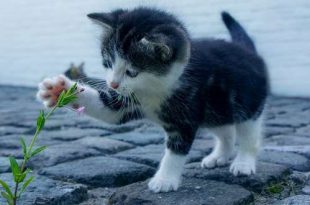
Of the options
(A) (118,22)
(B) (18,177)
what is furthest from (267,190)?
(B) (18,177)

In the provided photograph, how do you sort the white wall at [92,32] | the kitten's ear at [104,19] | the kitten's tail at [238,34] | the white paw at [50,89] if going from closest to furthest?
the white paw at [50,89] < the kitten's ear at [104,19] < the kitten's tail at [238,34] < the white wall at [92,32]

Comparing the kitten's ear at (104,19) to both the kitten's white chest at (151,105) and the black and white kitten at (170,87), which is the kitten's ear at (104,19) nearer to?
the black and white kitten at (170,87)

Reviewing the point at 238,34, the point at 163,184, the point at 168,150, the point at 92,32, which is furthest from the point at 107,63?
the point at 92,32

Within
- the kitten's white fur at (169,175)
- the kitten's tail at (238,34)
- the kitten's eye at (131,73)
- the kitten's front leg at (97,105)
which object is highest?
the kitten's tail at (238,34)

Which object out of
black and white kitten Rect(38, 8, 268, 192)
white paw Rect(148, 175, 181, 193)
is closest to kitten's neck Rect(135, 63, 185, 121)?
black and white kitten Rect(38, 8, 268, 192)

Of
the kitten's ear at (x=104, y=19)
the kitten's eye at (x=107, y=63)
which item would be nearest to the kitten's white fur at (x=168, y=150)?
the kitten's eye at (x=107, y=63)

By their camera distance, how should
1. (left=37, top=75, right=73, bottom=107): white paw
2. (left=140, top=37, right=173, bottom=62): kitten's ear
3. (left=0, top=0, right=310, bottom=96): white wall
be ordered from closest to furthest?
(left=140, top=37, right=173, bottom=62): kitten's ear → (left=37, top=75, right=73, bottom=107): white paw → (left=0, top=0, right=310, bottom=96): white wall

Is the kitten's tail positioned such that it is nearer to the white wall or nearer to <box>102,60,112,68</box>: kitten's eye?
<box>102,60,112,68</box>: kitten's eye

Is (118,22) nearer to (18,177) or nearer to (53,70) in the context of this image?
(18,177)
